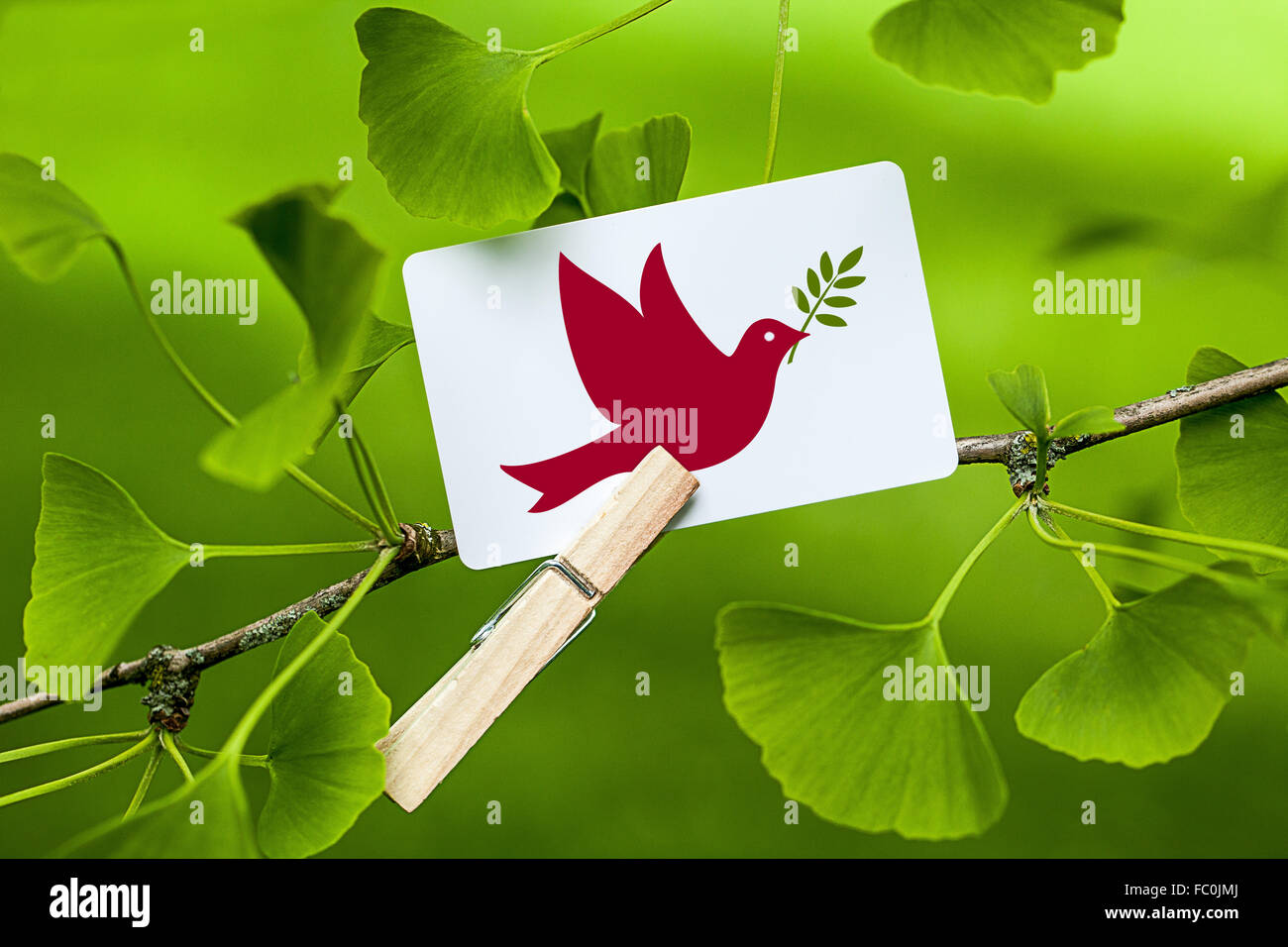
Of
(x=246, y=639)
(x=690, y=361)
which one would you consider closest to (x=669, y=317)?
(x=690, y=361)

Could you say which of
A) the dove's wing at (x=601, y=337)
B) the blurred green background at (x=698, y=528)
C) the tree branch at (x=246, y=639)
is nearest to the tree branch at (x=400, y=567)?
the tree branch at (x=246, y=639)

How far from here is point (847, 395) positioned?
1.30ft

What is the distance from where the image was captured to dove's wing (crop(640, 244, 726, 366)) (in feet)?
1.29

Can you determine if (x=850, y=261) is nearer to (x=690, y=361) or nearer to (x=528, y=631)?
(x=690, y=361)

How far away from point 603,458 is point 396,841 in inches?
24.3

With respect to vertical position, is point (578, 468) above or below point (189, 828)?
above

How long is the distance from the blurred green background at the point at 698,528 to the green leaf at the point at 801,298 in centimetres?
49

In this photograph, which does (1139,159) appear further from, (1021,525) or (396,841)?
(396,841)

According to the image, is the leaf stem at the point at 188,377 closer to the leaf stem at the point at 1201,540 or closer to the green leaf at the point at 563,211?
the green leaf at the point at 563,211

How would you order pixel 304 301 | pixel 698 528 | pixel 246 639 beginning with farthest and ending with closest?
pixel 698 528, pixel 246 639, pixel 304 301

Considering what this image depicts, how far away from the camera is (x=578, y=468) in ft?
1.29

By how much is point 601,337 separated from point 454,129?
105 mm

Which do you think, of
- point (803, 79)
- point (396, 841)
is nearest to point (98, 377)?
point (396, 841)

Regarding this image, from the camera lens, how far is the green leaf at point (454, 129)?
348 mm
